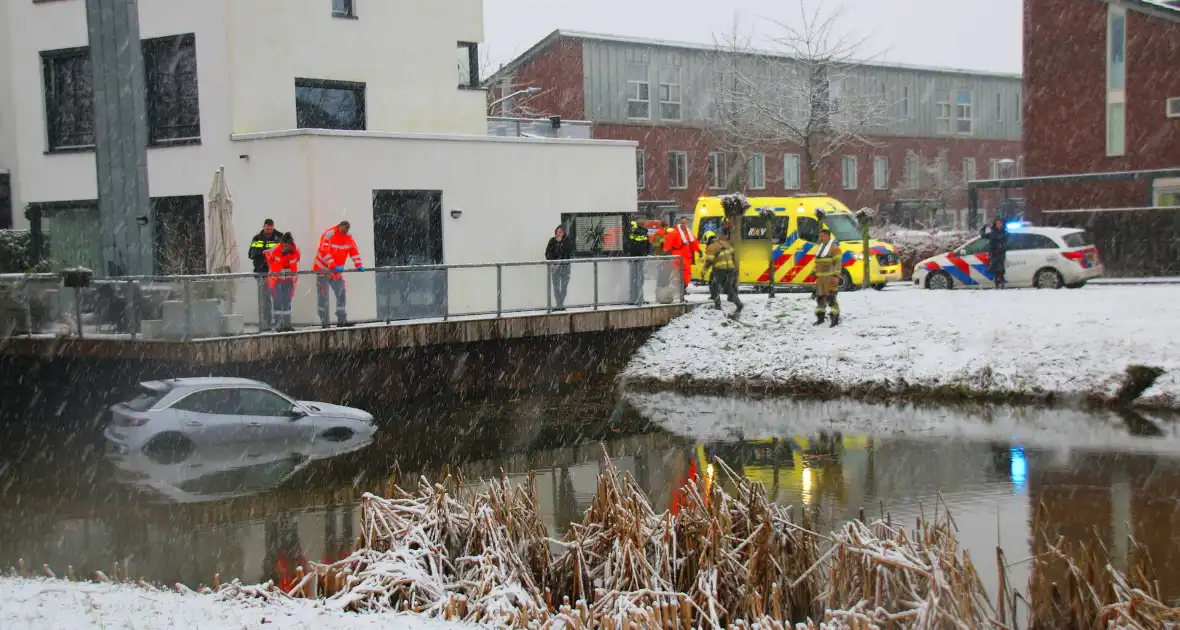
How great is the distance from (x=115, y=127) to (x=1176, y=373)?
16.9 meters

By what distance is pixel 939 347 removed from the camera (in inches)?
830

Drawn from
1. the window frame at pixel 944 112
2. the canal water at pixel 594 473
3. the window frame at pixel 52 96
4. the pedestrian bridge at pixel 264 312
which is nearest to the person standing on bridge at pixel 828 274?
the canal water at pixel 594 473

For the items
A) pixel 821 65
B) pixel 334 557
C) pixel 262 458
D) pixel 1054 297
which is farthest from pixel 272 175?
pixel 821 65

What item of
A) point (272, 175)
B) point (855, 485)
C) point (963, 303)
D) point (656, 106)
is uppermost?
point (656, 106)

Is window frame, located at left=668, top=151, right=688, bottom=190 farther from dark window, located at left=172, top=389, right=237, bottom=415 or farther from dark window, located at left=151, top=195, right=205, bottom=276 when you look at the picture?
dark window, located at left=172, top=389, right=237, bottom=415

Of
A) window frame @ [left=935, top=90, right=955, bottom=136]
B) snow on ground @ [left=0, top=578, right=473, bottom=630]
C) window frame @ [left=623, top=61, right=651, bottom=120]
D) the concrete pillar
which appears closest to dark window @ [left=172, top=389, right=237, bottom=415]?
the concrete pillar

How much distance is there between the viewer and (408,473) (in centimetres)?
1554

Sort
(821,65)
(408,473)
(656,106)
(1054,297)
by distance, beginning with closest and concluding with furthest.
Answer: (408,473) → (1054,297) → (821,65) → (656,106)

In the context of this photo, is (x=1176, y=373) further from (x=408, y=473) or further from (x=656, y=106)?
(x=656, y=106)

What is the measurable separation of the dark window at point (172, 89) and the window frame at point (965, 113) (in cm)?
4445

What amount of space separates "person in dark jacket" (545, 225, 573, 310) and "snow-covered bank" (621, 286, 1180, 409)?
213 cm

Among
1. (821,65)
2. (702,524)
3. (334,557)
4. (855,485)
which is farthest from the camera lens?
(821,65)

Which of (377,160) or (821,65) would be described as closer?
(377,160)

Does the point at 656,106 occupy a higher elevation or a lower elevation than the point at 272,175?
higher
